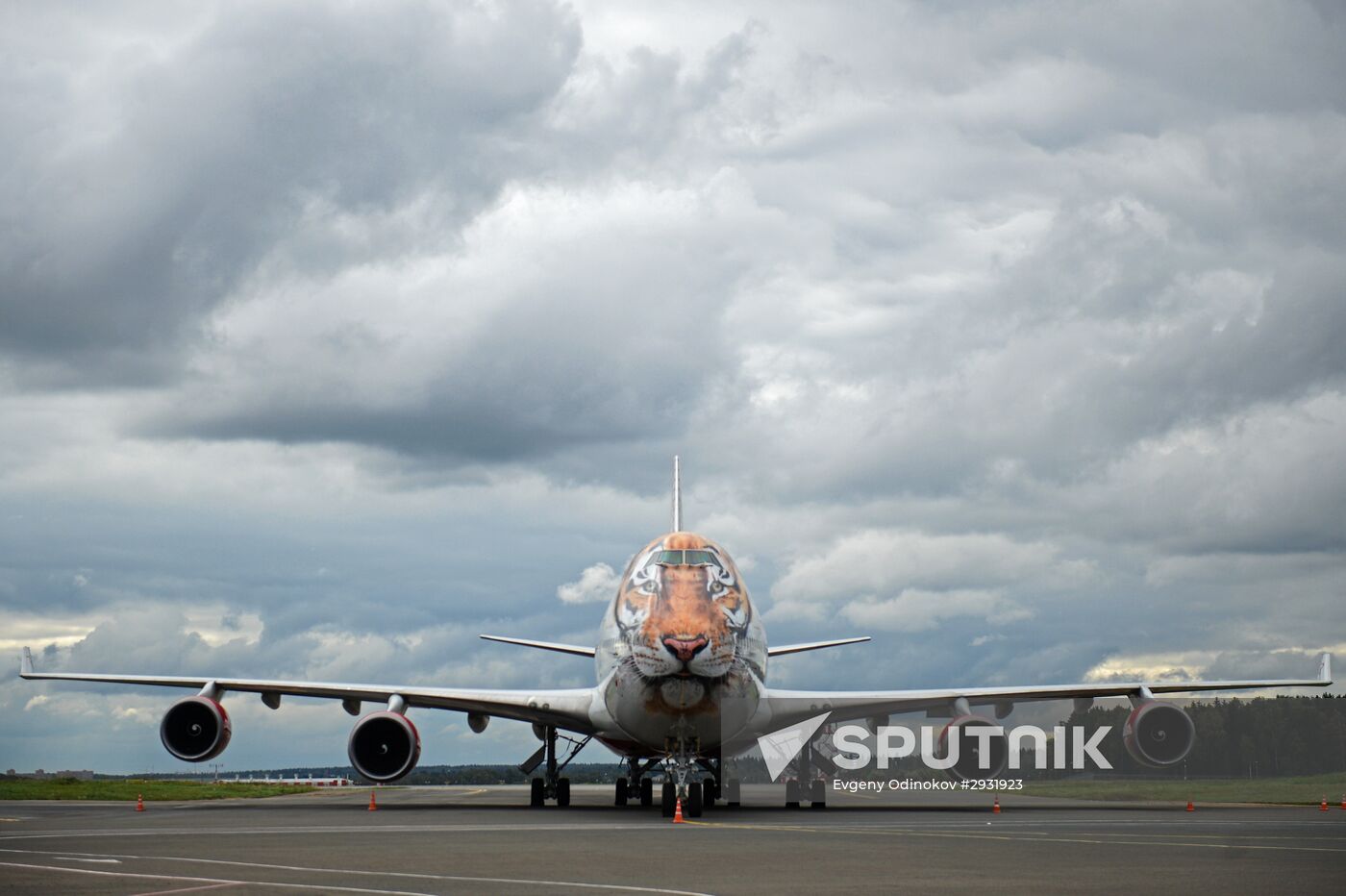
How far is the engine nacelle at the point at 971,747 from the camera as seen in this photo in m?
30.8

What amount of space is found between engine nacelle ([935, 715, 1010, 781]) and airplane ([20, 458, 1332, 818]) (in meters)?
0.05

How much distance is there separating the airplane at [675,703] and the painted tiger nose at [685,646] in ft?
0.06

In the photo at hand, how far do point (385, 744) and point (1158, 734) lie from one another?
19117 millimetres

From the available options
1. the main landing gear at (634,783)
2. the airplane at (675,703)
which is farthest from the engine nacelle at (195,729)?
the main landing gear at (634,783)

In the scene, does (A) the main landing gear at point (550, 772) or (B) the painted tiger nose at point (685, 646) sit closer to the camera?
(B) the painted tiger nose at point (685, 646)

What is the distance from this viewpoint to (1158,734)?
106ft

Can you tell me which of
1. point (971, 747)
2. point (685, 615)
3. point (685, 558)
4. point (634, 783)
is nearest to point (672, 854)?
point (685, 615)

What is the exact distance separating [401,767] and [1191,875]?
71.9 feet

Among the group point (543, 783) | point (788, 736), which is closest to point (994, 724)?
point (788, 736)

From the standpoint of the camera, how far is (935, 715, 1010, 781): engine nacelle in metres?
30.8

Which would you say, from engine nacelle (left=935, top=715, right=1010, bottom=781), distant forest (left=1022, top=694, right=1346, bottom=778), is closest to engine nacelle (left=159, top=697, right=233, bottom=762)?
engine nacelle (left=935, top=715, right=1010, bottom=781)

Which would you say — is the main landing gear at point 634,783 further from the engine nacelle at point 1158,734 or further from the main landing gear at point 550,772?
the engine nacelle at point 1158,734

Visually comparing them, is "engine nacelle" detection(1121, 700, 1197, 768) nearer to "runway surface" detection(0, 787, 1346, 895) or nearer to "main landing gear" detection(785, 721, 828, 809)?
"runway surface" detection(0, 787, 1346, 895)

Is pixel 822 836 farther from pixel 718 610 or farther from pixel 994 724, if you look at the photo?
pixel 994 724
